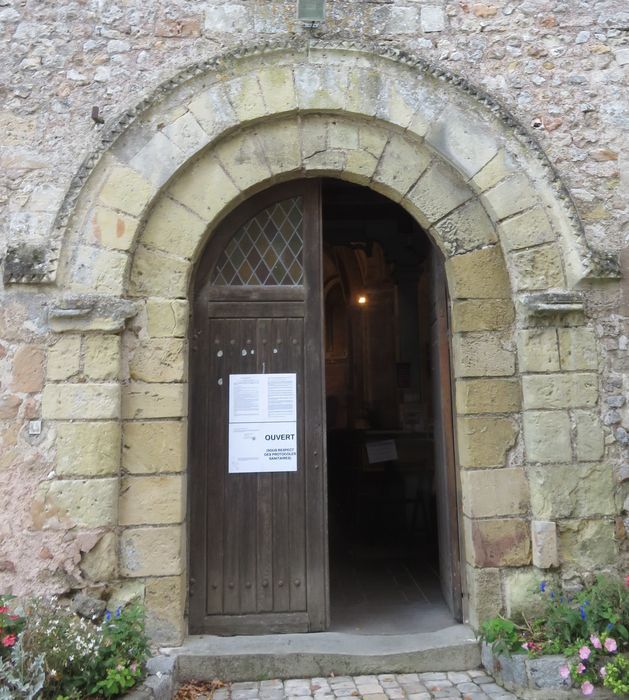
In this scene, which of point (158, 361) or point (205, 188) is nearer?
point (158, 361)

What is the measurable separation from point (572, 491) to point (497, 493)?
1.35 ft

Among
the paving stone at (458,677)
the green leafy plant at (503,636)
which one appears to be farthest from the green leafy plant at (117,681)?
the green leafy plant at (503,636)

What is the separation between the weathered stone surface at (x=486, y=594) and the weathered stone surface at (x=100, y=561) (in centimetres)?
204

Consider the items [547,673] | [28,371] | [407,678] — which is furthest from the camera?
[28,371]

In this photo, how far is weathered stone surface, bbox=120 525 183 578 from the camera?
3295 mm

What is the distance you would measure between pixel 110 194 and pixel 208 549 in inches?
86.0

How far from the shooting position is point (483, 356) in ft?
11.7

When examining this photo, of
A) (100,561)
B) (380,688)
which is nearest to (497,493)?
(380,688)

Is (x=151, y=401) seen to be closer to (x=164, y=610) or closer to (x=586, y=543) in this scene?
(x=164, y=610)

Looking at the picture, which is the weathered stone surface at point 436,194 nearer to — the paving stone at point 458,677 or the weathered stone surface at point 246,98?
the weathered stone surface at point 246,98

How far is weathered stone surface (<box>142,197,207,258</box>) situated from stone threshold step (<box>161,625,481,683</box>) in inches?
88.5

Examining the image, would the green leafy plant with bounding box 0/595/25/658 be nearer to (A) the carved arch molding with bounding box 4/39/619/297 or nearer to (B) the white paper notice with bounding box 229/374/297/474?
(B) the white paper notice with bounding box 229/374/297/474

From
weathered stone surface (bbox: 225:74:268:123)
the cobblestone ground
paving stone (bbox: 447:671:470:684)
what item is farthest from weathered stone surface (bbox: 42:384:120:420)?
paving stone (bbox: 447:671:470:684)

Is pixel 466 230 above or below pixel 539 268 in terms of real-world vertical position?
above
